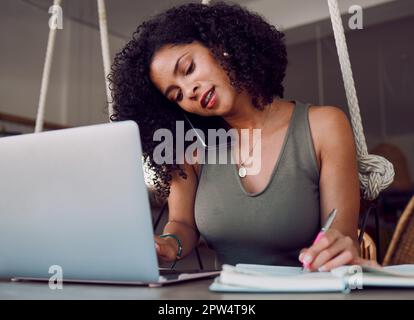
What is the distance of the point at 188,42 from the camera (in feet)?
3.49

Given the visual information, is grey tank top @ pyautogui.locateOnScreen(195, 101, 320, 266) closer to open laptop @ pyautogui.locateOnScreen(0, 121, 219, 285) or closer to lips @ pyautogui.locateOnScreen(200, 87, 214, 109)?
lips @ pyautogui.locateOnScreen(200, 87, 214, 109)

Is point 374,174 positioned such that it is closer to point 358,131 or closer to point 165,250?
point 358,131

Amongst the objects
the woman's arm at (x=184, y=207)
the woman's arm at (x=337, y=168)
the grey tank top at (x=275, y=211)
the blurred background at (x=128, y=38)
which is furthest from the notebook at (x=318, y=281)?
the blurred background at (x=128, y=38)

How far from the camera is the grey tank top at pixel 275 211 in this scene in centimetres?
100

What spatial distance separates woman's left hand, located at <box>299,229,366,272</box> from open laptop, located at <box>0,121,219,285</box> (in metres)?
0.15

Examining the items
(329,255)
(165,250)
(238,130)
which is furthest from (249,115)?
(329,255)

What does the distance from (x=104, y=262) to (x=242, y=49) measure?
26.1 inches

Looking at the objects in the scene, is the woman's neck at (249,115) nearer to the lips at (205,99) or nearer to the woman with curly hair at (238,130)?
the woman with curly hair at (238,130)

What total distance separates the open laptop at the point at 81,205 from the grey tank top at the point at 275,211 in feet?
1.26

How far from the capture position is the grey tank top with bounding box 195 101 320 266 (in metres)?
1.00

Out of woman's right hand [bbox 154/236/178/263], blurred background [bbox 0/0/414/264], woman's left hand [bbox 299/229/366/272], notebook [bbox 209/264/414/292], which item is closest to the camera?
notebook [bbox 209/264/414/292]

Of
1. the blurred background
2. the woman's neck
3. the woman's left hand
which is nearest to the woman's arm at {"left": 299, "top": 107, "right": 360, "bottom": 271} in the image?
the woman's neck
